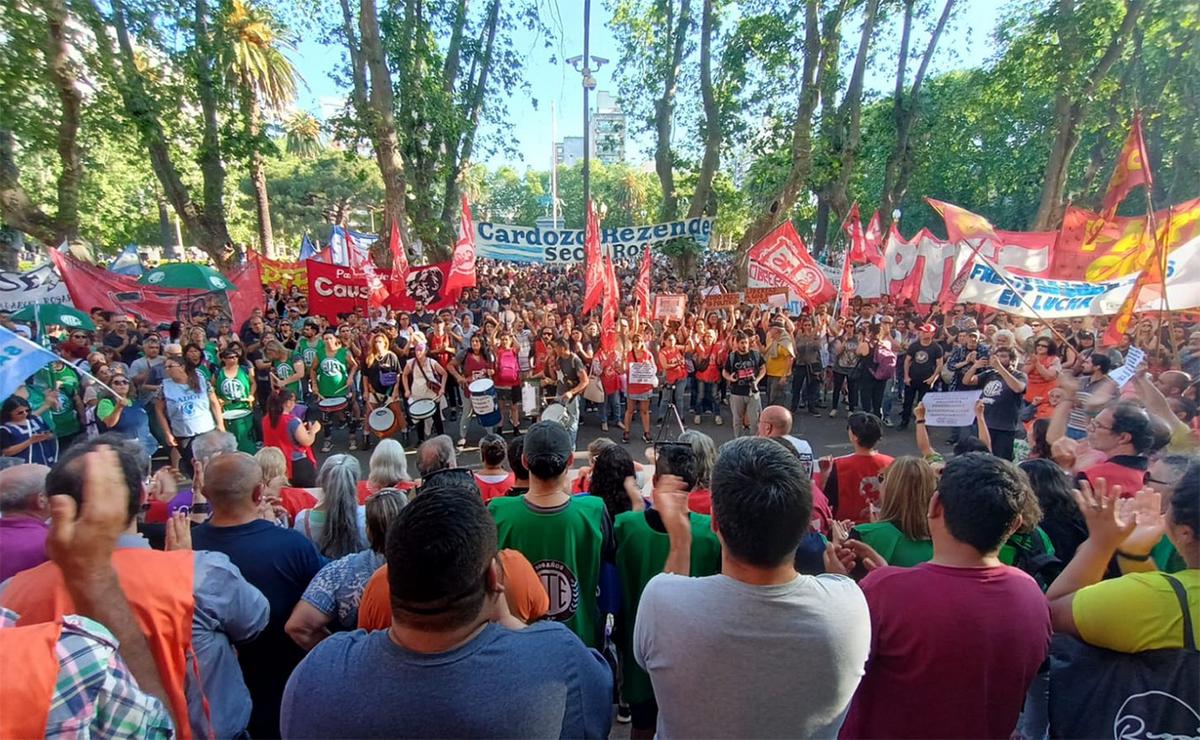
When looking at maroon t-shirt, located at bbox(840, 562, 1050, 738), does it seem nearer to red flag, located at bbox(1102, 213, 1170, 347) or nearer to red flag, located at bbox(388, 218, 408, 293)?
red flag, located at bbox(1102, 213, 1170, 347)

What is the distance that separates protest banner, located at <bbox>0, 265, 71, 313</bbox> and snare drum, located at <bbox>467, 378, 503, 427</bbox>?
762 cm

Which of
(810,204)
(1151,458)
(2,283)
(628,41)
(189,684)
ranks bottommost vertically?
(189,684)

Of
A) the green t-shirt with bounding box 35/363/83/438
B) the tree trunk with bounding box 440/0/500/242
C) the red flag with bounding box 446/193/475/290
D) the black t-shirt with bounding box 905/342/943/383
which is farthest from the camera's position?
the tree trunk with bounding box 440/0/500/242

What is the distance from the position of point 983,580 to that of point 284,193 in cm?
5177

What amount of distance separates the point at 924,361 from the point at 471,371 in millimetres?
6805

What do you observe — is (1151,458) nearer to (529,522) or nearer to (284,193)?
(529,522)

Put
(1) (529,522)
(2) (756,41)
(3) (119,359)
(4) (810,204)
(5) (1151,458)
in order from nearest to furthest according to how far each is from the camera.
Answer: (1) (529,522)
(5) (1151,458)
(3) (119,359)
(2) (756,41)
(4) (810,204)

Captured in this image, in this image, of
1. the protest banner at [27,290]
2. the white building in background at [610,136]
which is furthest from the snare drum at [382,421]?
the white building in background at [610,136]

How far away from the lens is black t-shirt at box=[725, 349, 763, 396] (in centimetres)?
857

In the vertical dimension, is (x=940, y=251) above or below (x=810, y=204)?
below

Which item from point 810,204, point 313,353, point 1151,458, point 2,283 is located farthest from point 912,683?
point 810,204

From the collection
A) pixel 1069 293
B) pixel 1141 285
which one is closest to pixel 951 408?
pixel 1141 285

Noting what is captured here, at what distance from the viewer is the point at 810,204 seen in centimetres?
3025

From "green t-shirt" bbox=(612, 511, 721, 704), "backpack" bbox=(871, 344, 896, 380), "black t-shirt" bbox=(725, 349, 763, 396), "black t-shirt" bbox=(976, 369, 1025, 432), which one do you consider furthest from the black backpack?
"backpack" bbox=(871, 344, 896, 380)
